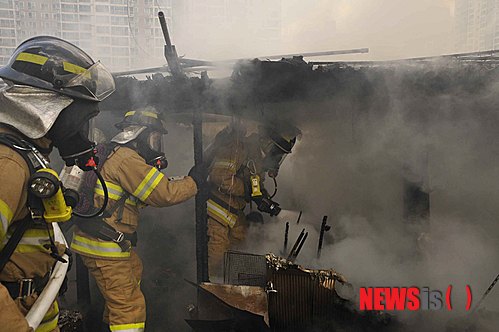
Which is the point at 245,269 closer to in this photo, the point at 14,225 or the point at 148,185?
the point at 148,185

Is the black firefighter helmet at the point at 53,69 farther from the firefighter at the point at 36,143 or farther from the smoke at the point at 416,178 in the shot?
the smoke at the point at 416,178

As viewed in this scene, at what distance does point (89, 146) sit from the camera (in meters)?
2.18

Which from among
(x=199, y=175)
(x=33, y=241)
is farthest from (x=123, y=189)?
(x=33, y=241)

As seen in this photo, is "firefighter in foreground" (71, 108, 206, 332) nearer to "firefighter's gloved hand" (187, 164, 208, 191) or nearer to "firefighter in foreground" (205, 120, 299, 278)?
"firefighter's gloved hand" (187, 164, 208, 191)

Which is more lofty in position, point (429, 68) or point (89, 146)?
point (429, 68)

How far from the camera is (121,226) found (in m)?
3.88

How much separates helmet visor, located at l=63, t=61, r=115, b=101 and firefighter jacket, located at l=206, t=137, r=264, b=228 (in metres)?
2.84

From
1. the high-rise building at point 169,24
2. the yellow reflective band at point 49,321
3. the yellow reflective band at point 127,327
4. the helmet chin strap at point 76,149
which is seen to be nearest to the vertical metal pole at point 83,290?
the yellow reflective band at point 127,327

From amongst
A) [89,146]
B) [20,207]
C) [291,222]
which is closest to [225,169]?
[291,222]

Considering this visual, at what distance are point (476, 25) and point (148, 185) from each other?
5.25m

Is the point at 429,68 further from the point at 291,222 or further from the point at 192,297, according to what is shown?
the point at 192,297

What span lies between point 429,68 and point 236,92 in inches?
71.7

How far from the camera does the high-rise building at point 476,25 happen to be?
578 centimetres

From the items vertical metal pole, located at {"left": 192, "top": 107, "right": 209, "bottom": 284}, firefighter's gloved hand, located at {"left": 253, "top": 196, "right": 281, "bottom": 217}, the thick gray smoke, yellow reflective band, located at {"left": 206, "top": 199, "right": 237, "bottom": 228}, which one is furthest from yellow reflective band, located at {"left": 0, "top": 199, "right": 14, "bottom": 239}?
firefighter's gloved hand, located at {"left": 253, "top": 196, "right": 281, "bottom": 217}
